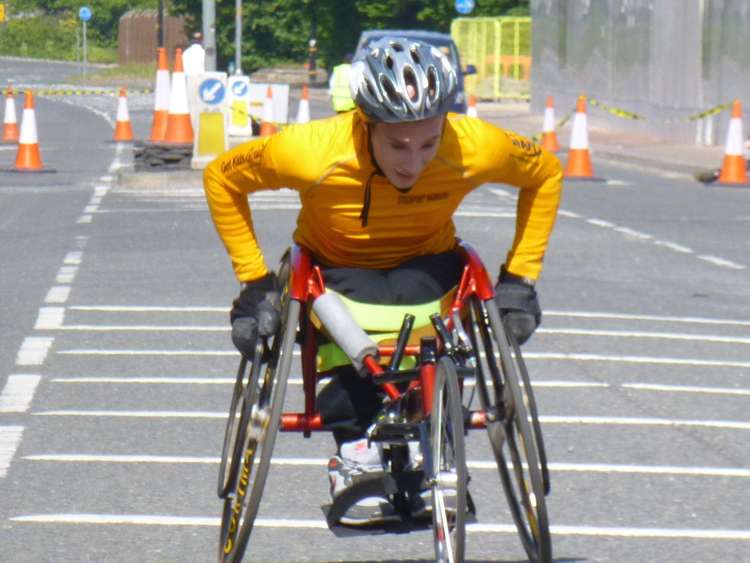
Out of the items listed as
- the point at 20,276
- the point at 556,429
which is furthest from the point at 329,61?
the point at 556,429

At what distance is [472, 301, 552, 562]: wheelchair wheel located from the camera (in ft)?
15.2

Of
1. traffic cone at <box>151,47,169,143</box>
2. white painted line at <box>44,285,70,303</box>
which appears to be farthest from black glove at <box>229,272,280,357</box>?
traffic cone at <box>151,47,169,143</box>

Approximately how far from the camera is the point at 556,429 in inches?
310

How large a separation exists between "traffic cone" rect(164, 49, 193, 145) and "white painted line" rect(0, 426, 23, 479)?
1405 centimetres

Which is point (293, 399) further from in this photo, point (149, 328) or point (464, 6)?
point (464, 6)

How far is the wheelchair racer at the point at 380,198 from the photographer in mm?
4809

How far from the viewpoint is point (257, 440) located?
4.97 m

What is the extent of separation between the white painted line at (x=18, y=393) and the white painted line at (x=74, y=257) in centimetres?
485

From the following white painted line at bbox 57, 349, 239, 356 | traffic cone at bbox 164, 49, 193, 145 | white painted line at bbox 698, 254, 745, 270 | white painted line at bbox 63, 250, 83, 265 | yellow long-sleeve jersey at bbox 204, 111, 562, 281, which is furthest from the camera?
traffic cone at bbox 164, 49, 193, 145

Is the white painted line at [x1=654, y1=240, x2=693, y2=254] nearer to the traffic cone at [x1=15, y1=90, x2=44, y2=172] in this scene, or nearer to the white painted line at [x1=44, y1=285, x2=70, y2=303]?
the white painted line at [x1=44, y1=285, x2=70, y2=303]

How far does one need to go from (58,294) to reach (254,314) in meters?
7.14

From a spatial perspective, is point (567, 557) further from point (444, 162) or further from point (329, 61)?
point (329, 61)

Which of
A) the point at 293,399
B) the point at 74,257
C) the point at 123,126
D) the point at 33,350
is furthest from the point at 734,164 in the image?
the point at 293,399

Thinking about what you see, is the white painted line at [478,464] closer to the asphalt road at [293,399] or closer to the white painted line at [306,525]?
the asphalt road at [293,399]
